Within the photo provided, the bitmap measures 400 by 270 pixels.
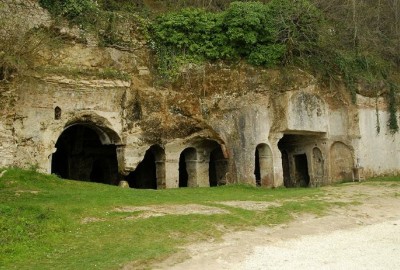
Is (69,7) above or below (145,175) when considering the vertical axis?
above

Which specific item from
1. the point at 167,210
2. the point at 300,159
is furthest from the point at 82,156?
the point at 167,210

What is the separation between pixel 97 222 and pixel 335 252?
17.9 feet

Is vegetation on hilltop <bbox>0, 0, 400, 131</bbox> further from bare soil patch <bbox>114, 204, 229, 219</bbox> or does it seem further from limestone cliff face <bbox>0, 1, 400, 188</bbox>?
bare soil patch <bbox>114, 204, 229, 219</bbox>

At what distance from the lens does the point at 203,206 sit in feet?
48.8

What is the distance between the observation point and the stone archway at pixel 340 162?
25234 millimetres

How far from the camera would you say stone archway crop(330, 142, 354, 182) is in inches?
993

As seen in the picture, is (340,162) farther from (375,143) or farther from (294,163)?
(294,163)

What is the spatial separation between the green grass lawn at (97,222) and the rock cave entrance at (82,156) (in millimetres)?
8877

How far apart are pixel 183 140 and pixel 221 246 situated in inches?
477

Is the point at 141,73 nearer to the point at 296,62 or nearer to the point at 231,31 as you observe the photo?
the point at 231,31

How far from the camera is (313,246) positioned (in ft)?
36.4

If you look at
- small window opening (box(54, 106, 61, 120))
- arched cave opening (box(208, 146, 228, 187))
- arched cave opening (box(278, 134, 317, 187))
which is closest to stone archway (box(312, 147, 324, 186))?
arched cave opening (box(278, 134, 317, 187))

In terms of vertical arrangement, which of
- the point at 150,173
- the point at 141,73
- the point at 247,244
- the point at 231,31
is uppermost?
the point at 231,31

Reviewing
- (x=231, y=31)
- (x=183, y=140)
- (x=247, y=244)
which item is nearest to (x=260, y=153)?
(x=183, y=140)
